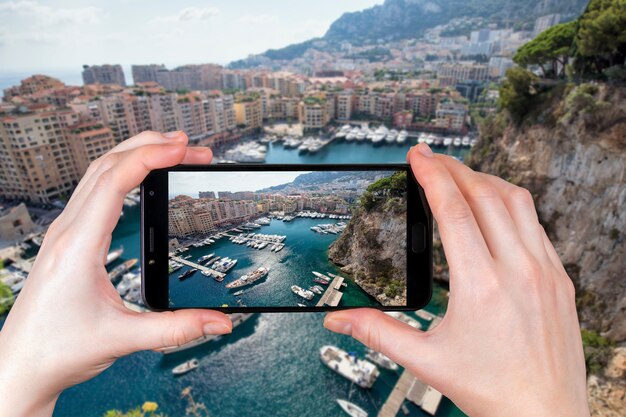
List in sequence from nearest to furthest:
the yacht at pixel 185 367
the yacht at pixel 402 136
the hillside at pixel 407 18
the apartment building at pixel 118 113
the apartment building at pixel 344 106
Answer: the yacht at pixel 185 367, the apartment building at pixel 118 113, the yacht at pixel 402 136, the apartment building at pixel 344 106, the hillside at pixel 407 18

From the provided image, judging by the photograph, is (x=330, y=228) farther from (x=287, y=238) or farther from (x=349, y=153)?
(x=349, y=153)

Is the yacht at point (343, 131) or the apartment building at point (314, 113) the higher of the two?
the apartment building at point (314, 113)

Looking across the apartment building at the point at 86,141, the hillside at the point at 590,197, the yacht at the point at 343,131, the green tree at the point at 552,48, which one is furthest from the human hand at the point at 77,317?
the yacht at the point at 343,131

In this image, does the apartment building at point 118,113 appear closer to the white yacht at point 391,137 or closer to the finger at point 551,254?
the white yacht at point 391,137

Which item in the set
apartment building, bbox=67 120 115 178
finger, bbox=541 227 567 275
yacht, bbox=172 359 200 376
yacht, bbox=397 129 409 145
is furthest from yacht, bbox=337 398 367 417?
yacht, bbox=397 129 409 145

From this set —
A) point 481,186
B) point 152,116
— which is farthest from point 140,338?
point 152,116

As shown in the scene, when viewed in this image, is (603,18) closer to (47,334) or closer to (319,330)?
(319,330)
